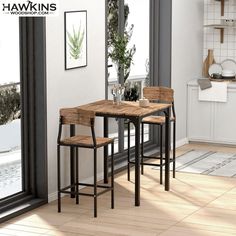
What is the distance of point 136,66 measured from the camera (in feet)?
30.8

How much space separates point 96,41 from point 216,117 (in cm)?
269

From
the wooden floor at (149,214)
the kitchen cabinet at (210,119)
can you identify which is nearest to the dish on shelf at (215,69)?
the kitchen cabinet at (210,119)

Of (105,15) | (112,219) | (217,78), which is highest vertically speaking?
(105,15)

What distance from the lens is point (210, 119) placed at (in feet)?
33.6

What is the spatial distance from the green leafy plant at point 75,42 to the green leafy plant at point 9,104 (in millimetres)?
795

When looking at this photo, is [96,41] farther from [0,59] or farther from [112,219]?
[112,219]

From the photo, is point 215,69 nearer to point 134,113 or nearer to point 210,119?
point 210,119

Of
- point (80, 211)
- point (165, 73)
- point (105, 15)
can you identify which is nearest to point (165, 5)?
point (165, 73)

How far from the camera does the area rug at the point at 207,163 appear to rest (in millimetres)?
8789

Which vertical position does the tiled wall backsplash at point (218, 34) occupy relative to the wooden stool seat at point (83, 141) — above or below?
above

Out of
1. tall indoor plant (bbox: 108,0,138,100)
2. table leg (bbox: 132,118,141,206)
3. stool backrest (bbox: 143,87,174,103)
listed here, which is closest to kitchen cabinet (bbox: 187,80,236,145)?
tall indoor plant (bbox: 108,0,138,100)

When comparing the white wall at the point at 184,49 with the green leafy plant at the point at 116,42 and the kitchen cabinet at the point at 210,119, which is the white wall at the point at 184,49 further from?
the green leafy plant at the point at 116,42

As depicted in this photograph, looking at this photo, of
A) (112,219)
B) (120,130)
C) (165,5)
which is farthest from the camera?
(165,5)

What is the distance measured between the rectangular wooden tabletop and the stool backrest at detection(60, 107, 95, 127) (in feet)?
1.26
